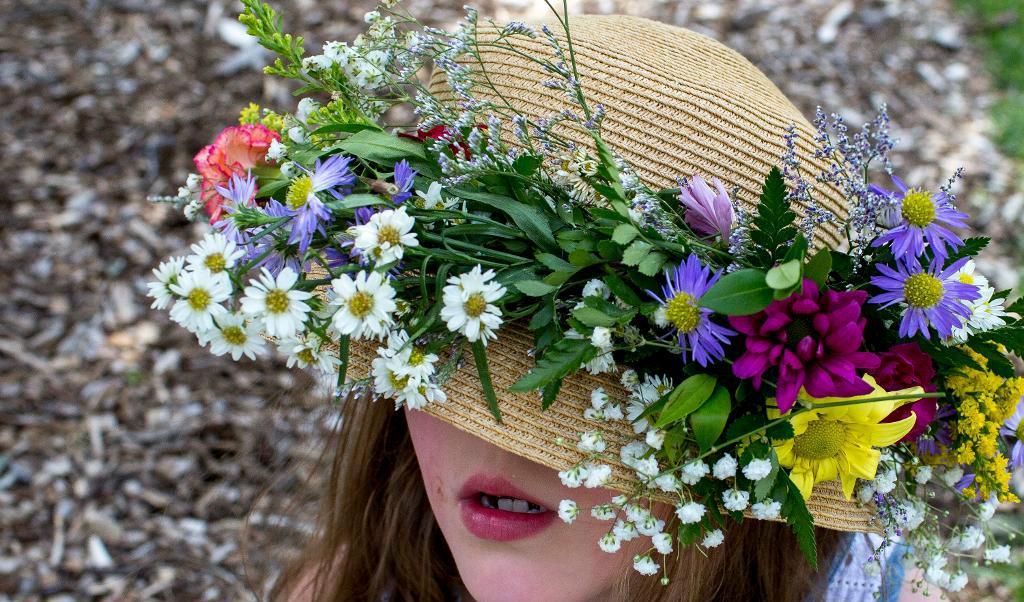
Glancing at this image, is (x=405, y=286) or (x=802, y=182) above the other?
(x=802, y=182)

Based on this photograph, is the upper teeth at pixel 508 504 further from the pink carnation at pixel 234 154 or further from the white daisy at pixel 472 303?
the pink carnation at pixel 234 154

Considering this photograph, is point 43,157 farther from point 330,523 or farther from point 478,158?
point 478,158

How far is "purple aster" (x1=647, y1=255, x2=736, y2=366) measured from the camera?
1.14m

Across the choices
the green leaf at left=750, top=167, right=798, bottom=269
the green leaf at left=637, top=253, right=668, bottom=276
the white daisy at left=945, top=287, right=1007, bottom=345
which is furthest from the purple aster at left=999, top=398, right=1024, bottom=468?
the green leaf at left=637, top=253, right=668, bottom=276

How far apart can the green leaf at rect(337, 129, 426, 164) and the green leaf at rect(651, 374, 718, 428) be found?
0.48 metres

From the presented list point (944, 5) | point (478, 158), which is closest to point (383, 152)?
point (478, 158)

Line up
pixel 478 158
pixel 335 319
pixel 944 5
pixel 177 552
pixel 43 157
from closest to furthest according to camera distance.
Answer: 1. pixel 335 319
2. pixel 478 158
3. pixel 177 552
4. pixel 43 157
5. pixel 944 5

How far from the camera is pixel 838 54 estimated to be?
438 cm

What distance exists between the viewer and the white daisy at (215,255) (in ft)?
3.66

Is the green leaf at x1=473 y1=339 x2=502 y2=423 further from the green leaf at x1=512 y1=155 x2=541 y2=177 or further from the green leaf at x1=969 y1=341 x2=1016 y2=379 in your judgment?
the green leaf at x1=969 y1=341 x2=1016 y2=379

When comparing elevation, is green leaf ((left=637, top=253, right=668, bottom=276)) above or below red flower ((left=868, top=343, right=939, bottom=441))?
above

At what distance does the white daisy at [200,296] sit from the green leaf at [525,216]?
0.33 meters

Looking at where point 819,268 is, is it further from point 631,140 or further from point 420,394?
point 420,394

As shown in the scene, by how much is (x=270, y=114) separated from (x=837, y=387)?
0.98 meters
